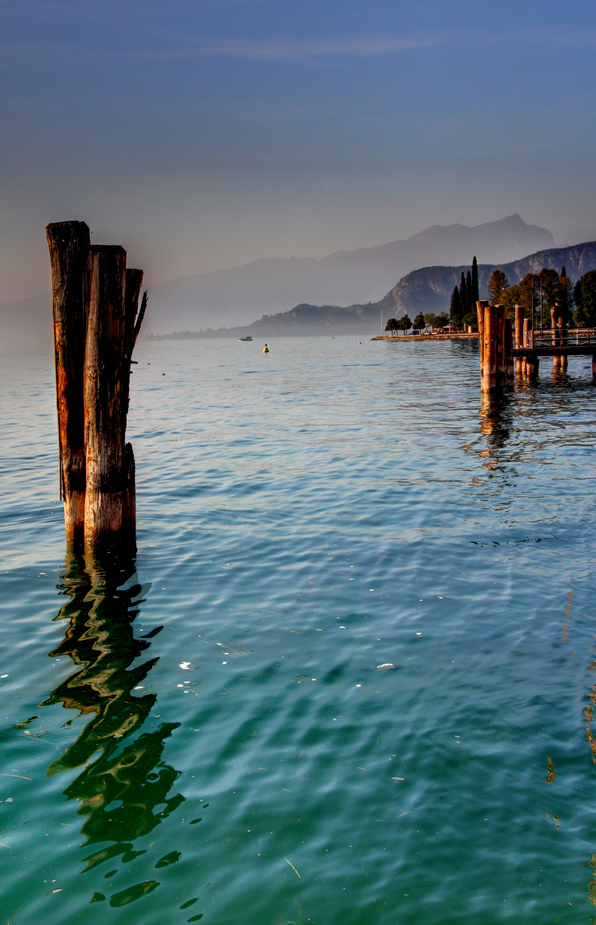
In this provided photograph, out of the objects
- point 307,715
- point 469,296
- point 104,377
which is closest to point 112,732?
point 307,715

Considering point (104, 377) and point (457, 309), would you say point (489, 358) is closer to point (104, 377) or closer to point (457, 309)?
point (104, 377)

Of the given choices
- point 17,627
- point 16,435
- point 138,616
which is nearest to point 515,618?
point 138,616

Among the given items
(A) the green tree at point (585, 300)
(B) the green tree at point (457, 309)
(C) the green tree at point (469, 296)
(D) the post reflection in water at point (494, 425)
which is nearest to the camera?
(D) the post reflection in water at point (494, 425)

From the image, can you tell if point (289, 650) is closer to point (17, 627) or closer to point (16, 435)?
point (17, 627)

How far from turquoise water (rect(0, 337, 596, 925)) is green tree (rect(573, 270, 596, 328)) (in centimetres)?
10407

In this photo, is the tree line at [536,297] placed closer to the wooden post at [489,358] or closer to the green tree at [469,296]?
the green tree at [469,296]

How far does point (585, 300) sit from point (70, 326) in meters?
141

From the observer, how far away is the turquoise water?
4156 mm

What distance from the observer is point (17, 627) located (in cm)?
789

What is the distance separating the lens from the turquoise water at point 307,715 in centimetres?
416

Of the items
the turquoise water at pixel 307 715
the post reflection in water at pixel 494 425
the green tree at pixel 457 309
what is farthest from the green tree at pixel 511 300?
the turquoise water at pixel 307 715

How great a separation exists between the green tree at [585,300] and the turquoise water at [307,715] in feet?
341

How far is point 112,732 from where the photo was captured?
5688mm

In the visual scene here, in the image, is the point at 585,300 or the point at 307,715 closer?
the point at 307,715
